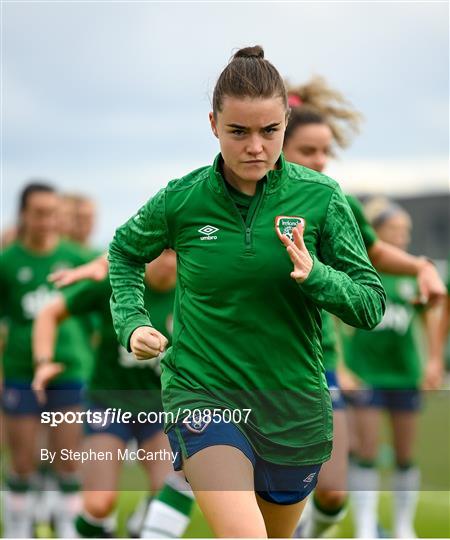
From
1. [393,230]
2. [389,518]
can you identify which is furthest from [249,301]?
[389,518]

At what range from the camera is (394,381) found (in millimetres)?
10164

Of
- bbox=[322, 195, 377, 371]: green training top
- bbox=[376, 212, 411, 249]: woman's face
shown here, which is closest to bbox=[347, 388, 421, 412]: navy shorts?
bbox=[376, 212, 411, 249]: woman's face

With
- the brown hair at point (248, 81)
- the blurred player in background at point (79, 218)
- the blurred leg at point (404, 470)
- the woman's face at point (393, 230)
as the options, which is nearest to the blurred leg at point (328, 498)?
the blurred leg at point (404, 470)

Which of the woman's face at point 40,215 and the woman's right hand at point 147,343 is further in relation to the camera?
the woman's face at point 40,215

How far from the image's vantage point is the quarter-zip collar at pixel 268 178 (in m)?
4.73

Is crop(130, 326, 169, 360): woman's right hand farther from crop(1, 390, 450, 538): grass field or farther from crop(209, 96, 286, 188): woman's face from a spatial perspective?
crop(1, 390, 450, 538): grass field

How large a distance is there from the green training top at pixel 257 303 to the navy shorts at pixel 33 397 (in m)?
4.74

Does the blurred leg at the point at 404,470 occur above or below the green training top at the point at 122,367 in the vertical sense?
below

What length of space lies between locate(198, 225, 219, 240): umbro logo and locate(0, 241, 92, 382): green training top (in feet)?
16.5

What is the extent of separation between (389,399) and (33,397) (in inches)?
101

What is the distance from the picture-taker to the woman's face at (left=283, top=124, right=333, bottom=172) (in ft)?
21.2

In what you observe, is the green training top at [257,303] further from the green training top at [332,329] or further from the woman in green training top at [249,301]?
the green training top at [332,329]

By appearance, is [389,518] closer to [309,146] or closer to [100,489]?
[100,489]

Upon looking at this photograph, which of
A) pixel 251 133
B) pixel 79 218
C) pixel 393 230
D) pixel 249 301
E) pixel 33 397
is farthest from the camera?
pixel 79 218
